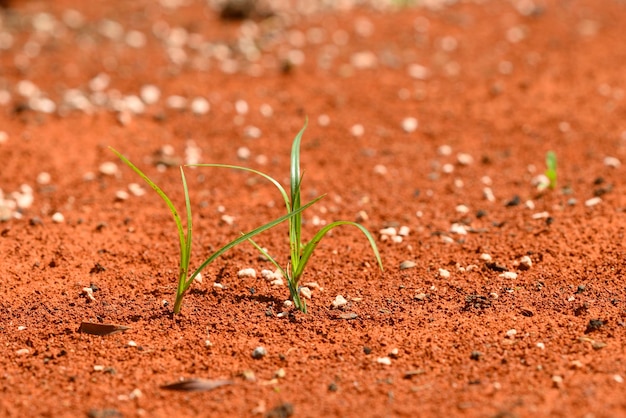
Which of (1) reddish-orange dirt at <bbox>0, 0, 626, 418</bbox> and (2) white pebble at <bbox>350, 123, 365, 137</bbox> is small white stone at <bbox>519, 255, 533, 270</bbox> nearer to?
(1) reddish-orange dirt at <bbox>0, 0, 626, 418</bbox>

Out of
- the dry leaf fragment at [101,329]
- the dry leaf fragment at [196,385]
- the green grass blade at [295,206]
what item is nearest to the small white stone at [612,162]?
→ the green grass blade at [295,206]

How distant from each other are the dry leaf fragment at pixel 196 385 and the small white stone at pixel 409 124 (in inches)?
93.3

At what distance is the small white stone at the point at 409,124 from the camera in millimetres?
4199

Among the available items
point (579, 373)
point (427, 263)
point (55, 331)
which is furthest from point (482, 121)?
point (55, 331)

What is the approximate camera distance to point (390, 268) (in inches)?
113

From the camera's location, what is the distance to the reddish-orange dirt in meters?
2.23

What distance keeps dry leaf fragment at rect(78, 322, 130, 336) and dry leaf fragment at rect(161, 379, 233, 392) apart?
365mm

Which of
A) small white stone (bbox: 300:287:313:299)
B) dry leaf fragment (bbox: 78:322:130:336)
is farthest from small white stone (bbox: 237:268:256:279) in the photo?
dry leaf fragment (bbox: 78:322:130:336)

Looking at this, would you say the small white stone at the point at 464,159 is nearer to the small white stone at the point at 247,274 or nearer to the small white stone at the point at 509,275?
the small white stone at the point at 509,275

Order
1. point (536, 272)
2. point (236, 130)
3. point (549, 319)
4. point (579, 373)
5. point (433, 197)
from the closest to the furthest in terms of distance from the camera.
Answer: point (579, 373), point (549, 319), point (536, 272), point (433, 197), point (236, 130)

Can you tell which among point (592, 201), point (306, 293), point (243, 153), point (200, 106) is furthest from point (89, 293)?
point (592, 201)

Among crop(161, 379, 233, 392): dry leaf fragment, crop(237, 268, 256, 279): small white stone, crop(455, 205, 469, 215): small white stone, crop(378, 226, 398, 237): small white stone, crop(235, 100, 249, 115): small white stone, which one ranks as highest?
crop(235, 100, 249, 115): small white stone

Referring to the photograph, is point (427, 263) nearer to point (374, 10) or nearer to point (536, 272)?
point (536, 272)

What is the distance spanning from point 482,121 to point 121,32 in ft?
10.2
